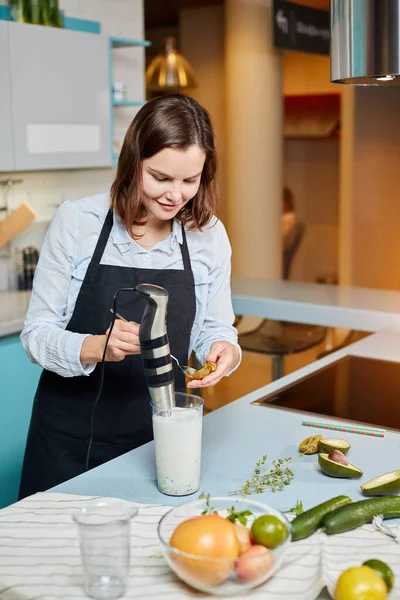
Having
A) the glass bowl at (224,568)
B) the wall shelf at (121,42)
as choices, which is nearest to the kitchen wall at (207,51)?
the wall shelf at (121,42)

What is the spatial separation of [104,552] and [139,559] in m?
0.12

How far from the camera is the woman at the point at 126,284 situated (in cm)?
167

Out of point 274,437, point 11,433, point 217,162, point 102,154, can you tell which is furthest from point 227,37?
point 274,437

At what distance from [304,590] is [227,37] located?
5.04 m

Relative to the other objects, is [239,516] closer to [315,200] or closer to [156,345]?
[156,345]

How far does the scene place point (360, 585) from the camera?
40.0 inches

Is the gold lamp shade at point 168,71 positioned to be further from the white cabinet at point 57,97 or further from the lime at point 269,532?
the lime at point 269,532

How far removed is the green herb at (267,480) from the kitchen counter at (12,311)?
5.70 ft

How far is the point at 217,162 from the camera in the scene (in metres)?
1.83

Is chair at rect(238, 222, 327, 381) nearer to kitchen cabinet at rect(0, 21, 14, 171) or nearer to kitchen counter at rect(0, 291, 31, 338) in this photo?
kitchen counter at rect(0, 291, 31, 338)

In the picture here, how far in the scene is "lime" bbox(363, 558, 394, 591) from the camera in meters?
1.05

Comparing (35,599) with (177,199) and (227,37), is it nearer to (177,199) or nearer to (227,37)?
(177,199)

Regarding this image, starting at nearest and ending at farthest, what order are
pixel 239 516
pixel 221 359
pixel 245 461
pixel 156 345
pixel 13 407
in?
pixel 239 516 → pixel 156 345 → pixel 245 461 → pixel 221 359 → pixel 13 407

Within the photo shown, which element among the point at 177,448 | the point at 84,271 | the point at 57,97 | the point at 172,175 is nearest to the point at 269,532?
the point at 177,448
